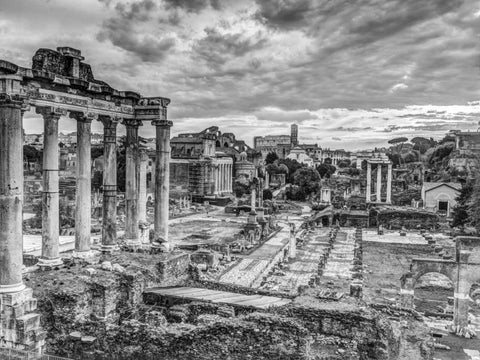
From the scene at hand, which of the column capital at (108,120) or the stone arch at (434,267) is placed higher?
the column capital at (108,120)

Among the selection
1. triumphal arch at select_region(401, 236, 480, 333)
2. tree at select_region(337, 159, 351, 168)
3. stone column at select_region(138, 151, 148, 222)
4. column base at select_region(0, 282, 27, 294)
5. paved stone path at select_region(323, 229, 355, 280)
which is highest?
tree at select_region(337, 159, 351, 168)

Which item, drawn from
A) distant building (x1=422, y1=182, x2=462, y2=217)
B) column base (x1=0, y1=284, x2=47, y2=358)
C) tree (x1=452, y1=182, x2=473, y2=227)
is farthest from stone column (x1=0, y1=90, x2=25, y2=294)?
distant building (x1=422, y1=182, x2=462, y2=217)

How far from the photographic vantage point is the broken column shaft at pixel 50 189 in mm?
15172

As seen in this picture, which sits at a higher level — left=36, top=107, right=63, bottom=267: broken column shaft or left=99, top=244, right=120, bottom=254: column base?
left=36, top=107, right=63, bottom=267: broken column shaft

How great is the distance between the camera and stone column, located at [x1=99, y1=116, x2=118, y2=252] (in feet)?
58.3

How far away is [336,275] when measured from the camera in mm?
32031

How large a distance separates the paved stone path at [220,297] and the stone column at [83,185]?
3.21 metres

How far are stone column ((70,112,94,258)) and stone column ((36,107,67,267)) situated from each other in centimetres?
110

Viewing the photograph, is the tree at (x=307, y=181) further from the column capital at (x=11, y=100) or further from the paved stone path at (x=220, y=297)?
the column capital at (x=11, y=100)

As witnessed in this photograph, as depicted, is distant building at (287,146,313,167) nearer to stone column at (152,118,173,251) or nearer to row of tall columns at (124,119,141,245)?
row of tall columns at (124,119,141,245)

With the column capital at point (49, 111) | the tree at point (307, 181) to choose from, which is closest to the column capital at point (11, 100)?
the column capital at point (49, 111)

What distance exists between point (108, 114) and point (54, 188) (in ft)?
12.3

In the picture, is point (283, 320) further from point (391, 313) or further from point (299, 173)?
point (299, 173)

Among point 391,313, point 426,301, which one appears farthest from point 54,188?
point 426,301
